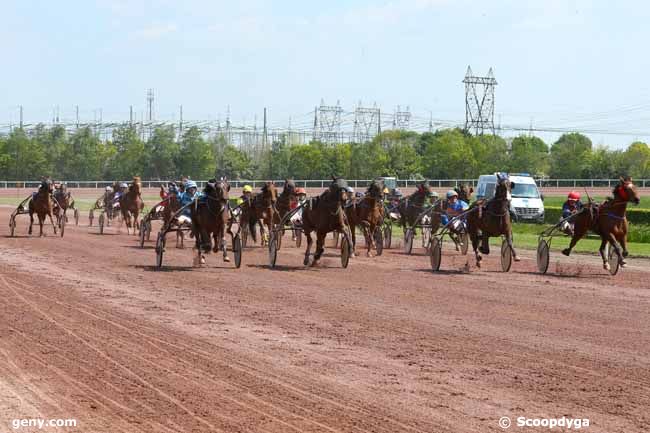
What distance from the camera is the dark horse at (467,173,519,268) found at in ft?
65.7

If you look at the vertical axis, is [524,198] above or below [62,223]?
above

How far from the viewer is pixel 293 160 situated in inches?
3438

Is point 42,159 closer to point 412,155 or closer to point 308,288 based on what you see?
point 412,155

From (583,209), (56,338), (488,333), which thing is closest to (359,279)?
(583,209)

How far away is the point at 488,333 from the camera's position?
1234cm

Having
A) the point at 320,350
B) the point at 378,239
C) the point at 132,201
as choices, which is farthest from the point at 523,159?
the point at 320,350

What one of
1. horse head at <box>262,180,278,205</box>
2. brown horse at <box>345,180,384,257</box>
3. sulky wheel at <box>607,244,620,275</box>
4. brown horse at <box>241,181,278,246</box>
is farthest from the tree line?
sulky wheel at <box>607,244,620,275</box>

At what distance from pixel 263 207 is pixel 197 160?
61.8 meters

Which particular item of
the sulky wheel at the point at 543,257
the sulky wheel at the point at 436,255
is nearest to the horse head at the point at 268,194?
the sulky wheel at the point at 436,255

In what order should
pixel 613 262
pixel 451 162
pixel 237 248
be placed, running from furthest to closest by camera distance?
pixel 451 162
pixel 237 248
pixel 613 262

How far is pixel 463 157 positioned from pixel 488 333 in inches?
2827

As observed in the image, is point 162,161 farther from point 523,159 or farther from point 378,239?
point 378,239

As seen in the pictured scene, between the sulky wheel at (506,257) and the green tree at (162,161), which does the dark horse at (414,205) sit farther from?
the green tree at (162,161)

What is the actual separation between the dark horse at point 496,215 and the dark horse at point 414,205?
7.62m
